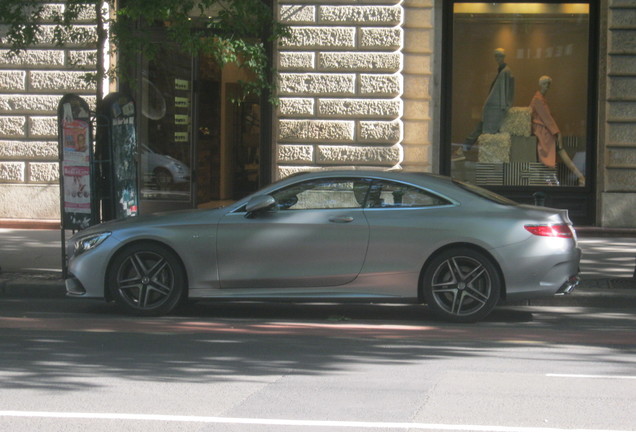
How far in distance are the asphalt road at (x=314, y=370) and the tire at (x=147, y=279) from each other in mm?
160

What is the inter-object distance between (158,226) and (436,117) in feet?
27.0

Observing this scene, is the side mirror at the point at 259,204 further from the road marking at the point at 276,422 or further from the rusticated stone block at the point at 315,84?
the rusticated stone block at the point at 315,84

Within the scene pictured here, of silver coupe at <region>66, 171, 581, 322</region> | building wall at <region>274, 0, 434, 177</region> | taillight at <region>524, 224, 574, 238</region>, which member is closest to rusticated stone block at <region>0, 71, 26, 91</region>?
building wall at <region>274, 0, 434, 177</region>

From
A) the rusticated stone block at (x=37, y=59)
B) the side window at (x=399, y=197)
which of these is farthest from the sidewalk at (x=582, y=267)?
the rusticated stone block at (x=37, y=59)

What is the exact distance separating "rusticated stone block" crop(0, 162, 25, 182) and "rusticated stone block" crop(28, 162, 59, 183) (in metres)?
0.16

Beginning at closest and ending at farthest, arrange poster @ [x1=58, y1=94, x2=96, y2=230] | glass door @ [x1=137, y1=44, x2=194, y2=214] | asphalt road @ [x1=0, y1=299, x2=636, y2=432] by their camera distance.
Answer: asphalt road @ [x1=0, y1=299, x2=636, y2=432] → poster @ [x1=58, y1=94, x2=96, y2=230] → glass door @ [x1=137, y1=44, x2=194, y2=214]

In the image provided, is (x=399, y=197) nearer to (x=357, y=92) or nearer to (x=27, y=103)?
(x=357, y=92)

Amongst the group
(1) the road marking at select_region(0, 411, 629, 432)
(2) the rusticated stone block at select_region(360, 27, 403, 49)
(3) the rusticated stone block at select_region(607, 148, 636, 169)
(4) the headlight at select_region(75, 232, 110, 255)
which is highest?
(2) the rusticated stone block at select_region(360, 27, 403, 49)

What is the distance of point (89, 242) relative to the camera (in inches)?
381

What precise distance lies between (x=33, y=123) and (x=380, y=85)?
550cm

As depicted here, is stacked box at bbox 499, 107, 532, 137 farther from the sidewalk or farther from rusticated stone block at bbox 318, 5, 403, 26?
rusticated stone block at bbox 318, 5, 403, 26

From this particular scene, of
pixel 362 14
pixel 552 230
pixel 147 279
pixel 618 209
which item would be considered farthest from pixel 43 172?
pixel 552 230

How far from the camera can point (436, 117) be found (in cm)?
1681

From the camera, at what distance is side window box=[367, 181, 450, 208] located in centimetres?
949
